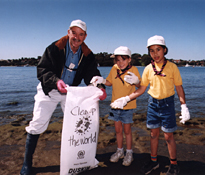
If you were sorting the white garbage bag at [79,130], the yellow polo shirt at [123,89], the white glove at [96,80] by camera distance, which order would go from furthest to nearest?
the yellow polo shirt at [123,89] → the white glove at [96,80] → the white garbage bag at [79,130]

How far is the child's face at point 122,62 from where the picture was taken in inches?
104

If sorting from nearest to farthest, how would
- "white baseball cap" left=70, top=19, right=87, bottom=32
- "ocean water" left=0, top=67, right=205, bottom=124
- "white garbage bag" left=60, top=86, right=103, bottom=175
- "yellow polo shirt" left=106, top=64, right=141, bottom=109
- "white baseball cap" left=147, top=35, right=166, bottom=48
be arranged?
"white garbage bag" left=60, top=86, right=103, bottom=175, "white baseball cap" left=147, top=35, right=166, bottom=48, "white baseball cap" left=70, top=19, right=87, bottom=32, "yellow polo shirt" left=106, top=64, right=141, bottom=109, "ocean water" left=0, top=67, right=205, bottom=124

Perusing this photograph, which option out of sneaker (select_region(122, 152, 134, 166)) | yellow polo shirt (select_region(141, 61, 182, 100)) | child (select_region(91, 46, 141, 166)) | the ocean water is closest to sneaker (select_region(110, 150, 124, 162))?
child (select_region(91, 46, 141, 166))

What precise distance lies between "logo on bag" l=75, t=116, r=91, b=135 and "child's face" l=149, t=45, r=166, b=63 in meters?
1.23

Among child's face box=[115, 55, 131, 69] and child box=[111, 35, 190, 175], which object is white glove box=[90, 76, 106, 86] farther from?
child box=[111, 35, 190, 175]

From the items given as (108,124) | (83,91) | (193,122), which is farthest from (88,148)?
(193,122)

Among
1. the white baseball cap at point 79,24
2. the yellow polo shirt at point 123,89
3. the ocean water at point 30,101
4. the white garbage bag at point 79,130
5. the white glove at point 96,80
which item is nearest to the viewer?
the white garbage bag at point 79,130

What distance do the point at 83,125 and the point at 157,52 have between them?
4.53 ft

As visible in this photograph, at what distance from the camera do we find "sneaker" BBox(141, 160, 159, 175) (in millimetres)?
2382

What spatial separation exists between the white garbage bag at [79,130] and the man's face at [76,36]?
27.3 inches

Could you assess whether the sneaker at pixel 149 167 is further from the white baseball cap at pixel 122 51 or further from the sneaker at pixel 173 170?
the white baseball cap at pixel 122 51

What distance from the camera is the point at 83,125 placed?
2207 millimetres

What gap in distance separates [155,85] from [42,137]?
2620 millimetres

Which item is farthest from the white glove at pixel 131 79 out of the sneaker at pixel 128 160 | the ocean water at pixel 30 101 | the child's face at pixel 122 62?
the ocean water at pixel 30 101
